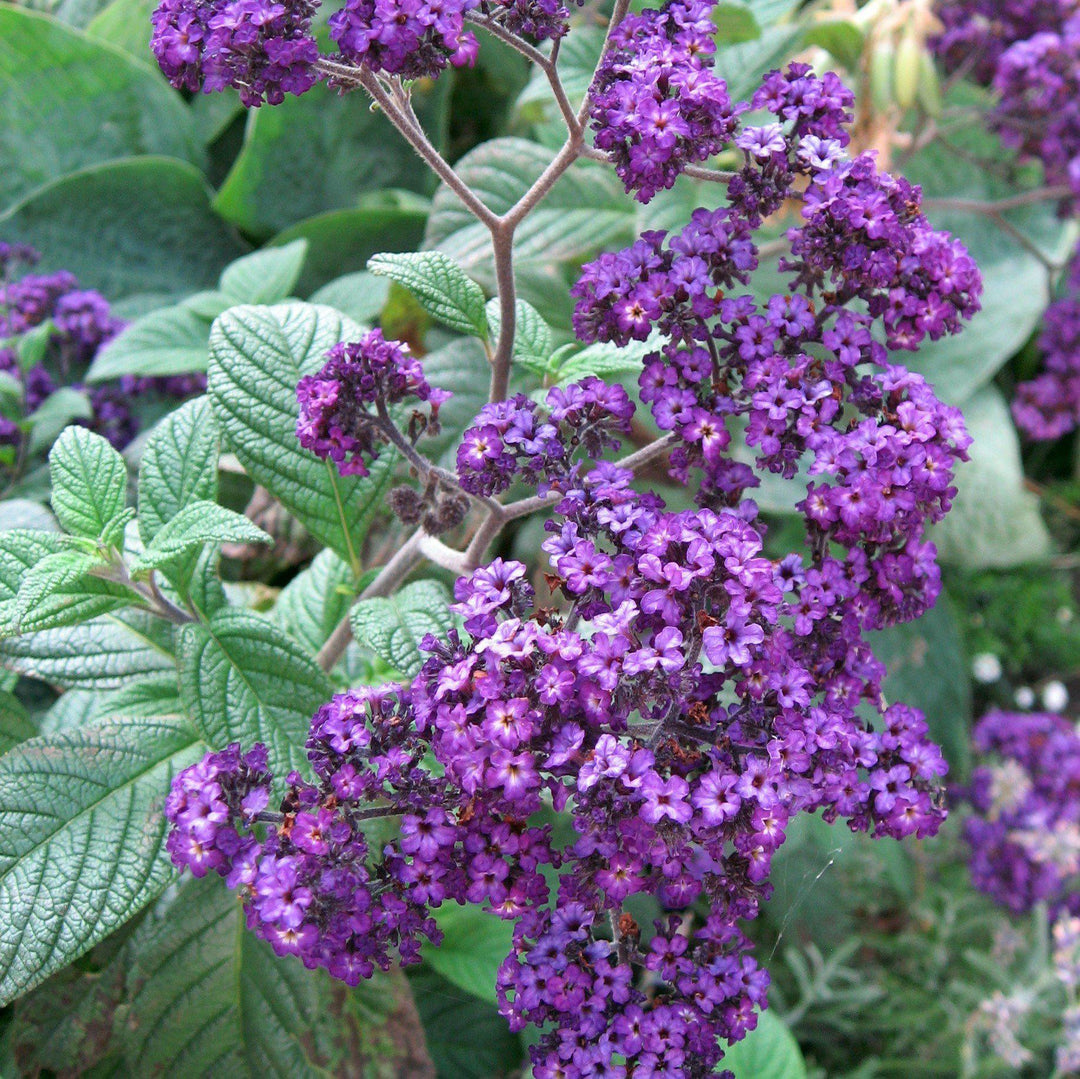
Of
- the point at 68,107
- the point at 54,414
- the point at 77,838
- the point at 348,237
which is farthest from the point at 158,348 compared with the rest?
the point at 77,838

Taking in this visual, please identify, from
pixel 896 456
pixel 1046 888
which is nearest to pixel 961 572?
pixel 1046 888

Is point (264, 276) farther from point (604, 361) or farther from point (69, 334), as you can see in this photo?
point (604, 361)

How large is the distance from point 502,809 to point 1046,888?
1.50 metres

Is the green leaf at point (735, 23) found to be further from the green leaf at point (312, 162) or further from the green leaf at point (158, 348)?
the green leaf at point (158, 348)

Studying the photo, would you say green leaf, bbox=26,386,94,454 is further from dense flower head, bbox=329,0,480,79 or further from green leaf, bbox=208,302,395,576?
dense flower head, bbox=329,0,480,79

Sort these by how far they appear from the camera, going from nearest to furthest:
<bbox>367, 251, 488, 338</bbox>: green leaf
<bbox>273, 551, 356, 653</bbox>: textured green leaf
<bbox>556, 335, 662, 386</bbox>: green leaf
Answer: <bbox>367, 251, 488, 338</bbox>: green leaf
<bbox>556, 335, 662, 386</bbox>: green leaf
<bbox>273, 551, 356, 653</bbox>: textured green leaf

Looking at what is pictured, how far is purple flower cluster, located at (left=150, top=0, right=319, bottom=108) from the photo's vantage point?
850 millimetres

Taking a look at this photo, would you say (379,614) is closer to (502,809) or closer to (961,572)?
(502,809)

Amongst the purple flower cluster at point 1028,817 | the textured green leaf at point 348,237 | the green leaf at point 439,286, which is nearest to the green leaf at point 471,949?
the green leaf at point 439,286

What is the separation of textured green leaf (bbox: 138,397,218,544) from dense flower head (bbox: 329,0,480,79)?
428 millimetres

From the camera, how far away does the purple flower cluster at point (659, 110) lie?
887mm

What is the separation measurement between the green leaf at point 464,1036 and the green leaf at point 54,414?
35.5 inches

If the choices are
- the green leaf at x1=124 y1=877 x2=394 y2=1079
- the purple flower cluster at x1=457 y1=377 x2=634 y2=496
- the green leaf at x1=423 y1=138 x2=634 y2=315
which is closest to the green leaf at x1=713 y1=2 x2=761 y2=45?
the green leaf at x1=423 y1=138 x2=634 y2=315

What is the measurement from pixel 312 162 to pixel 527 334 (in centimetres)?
111
